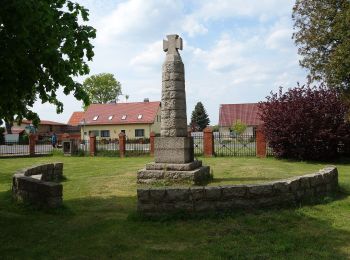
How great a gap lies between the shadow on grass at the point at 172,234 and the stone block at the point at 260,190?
1.21 ft

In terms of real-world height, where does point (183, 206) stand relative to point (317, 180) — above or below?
below

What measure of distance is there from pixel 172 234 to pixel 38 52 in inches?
140

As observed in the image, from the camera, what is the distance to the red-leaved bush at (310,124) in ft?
69.2

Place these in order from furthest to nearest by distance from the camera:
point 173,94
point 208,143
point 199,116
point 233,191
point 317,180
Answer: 1. point 199,116
2. point 208,143
3. point 173,94
4. point 317,180
5. point 233,191

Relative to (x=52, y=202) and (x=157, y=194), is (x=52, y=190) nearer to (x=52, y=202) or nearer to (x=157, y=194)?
(x=52, y=202)

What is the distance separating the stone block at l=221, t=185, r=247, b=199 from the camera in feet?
25.8

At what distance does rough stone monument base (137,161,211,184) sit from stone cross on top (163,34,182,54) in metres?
3.36

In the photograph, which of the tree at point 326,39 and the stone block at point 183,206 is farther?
the tree at point 326,39

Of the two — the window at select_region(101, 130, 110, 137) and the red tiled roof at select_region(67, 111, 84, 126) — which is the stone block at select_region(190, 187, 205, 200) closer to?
the window at select_region(101, 130, 110, 137)

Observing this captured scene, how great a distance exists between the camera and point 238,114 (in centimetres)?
6656

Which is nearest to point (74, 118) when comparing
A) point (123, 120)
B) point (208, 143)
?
point (123, 120)

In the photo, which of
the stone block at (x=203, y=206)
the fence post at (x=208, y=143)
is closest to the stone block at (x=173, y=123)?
the stone block at (x=203, y=206)

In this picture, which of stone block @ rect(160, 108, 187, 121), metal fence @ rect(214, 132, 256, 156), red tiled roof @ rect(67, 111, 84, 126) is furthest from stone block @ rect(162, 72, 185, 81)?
red tiled roof @ rect(67, 111, 84, 126)

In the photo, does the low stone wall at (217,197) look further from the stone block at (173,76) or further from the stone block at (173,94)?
the stone block at (173,76)
